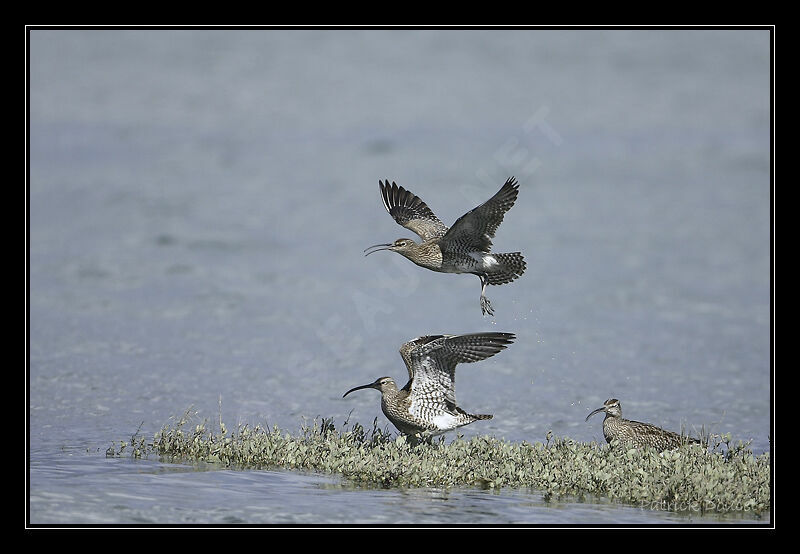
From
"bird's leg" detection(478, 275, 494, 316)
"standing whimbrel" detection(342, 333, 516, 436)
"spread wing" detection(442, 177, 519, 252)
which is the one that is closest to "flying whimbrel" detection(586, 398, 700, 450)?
"standing whimbrel" detection(342, 333, 516, 436)

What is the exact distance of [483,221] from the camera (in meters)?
11.6

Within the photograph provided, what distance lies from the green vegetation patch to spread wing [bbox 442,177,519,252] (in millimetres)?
1822

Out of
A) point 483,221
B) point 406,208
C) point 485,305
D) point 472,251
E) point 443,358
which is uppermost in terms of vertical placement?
point 406,208

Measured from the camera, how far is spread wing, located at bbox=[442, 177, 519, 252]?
11.2m

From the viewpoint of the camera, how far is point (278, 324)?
1848cm

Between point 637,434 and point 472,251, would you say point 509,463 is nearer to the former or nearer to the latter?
point 637,434

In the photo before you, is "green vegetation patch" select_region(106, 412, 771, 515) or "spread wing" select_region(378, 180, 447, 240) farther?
"spread wing" select_region(378, 180, 447, 240)

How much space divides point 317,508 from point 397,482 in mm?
1003

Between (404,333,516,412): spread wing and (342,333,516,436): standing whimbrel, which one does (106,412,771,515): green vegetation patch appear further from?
(404,333,516,412): spread wing

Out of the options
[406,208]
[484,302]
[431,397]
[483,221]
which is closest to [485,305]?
[484,302]

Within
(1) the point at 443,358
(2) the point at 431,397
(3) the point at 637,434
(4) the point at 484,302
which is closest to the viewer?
(1) the point at 443,358

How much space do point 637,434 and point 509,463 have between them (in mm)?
1782
